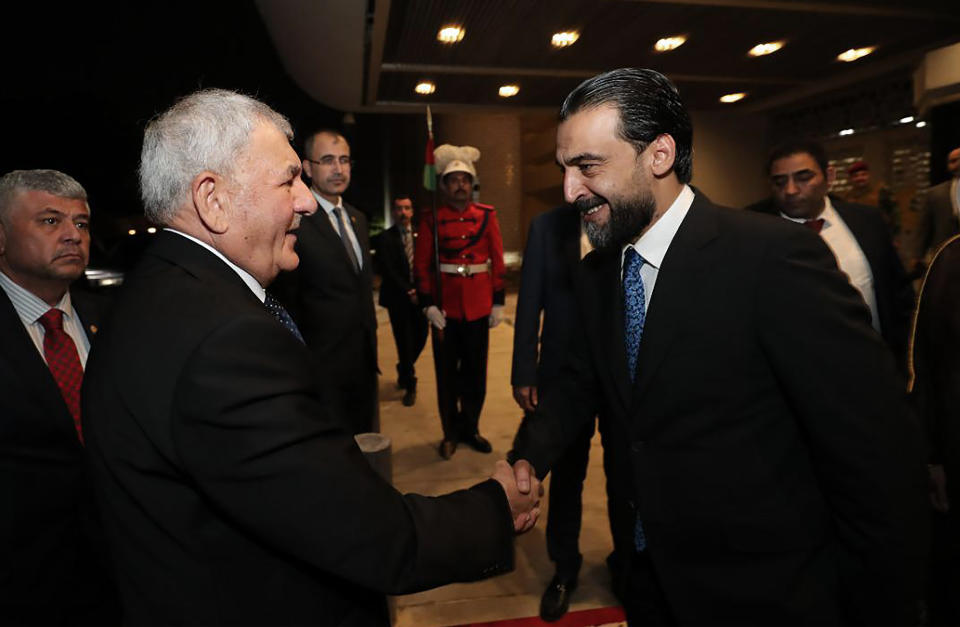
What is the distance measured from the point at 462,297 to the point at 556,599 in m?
2.18

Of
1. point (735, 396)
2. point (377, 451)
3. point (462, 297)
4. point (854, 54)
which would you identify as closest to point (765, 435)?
point (735, 396)

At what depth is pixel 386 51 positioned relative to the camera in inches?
255

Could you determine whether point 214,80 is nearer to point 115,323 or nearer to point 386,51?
point 386,51

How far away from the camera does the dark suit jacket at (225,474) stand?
0.87 meters

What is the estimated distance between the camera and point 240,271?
1.16 meters

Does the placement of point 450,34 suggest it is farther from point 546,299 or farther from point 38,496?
point 38,496

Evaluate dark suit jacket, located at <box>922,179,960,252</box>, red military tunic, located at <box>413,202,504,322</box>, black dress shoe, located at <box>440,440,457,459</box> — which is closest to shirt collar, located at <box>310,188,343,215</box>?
red military tunic, located at <box>413,202,504,322</box>

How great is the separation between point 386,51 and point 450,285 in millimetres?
3720

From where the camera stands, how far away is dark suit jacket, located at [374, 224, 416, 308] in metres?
5.43

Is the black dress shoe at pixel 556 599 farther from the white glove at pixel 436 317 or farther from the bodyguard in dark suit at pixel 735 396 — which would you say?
the white glove at pixel 436 317

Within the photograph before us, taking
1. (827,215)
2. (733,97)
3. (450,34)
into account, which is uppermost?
(733,97)

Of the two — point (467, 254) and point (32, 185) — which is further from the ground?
point (32, 185)

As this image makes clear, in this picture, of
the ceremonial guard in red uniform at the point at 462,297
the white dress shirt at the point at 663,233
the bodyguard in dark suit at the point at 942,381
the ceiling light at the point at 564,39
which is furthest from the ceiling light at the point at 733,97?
the white dress shirt at the point at 663,233

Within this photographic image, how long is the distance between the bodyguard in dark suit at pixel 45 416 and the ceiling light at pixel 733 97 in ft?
29.7
